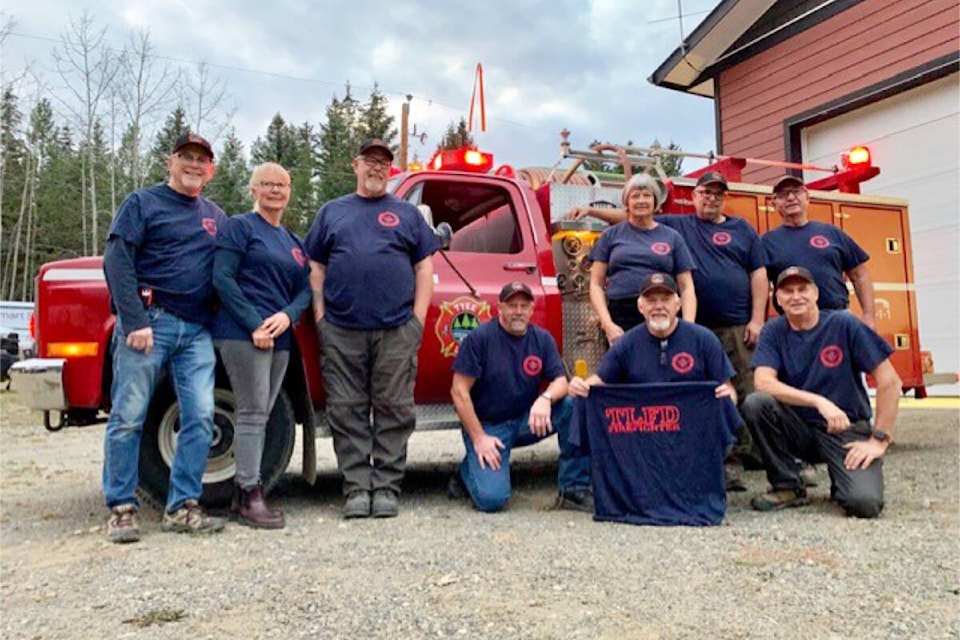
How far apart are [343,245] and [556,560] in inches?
78.8

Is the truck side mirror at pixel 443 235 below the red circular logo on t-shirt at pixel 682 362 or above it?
above

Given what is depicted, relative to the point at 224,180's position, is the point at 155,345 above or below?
below

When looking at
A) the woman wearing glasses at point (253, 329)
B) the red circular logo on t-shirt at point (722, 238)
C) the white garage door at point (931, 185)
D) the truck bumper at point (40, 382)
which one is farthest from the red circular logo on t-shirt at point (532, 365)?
the white garage door at point (931, 185)

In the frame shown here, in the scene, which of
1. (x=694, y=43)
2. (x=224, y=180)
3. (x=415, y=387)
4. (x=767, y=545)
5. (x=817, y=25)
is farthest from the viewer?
(x=224, y=180)

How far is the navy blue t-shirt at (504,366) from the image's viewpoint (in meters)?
4.36

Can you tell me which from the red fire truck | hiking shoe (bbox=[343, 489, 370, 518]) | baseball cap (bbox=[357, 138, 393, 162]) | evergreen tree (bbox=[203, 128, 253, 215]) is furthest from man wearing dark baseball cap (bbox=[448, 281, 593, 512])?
evergreen tree (bbox=[203, 128, 253, 215])

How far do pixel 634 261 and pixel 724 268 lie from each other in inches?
29.4

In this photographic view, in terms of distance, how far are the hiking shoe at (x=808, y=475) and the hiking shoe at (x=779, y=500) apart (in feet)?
0.34

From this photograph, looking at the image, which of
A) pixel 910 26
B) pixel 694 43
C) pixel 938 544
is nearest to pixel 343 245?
pixel 938 544

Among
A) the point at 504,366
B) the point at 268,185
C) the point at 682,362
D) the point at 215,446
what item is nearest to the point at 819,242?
the point at 682,362

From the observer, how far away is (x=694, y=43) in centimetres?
1075

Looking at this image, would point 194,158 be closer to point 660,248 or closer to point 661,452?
point 660,248

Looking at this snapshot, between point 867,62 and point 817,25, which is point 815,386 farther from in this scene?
point 817,25

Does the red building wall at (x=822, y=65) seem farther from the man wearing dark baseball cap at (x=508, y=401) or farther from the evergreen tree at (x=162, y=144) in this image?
the evergreen tree at (x=162, y=144)
